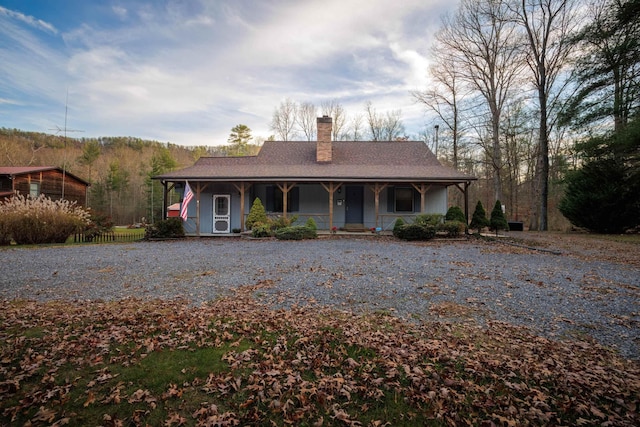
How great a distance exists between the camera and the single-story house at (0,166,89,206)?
76.6ft

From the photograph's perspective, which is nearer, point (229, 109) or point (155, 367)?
point (155, 367)

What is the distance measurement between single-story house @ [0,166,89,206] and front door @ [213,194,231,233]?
15069 mm

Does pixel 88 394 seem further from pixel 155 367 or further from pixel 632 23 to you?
pixel 632 23

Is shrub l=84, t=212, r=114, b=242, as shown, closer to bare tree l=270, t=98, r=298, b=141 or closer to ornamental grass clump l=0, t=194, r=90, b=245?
ornamental grass clump l=0, t=194, r=90, b=245

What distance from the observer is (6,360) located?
2.96m

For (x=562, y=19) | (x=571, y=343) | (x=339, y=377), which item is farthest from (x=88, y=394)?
(x=562, y=19)

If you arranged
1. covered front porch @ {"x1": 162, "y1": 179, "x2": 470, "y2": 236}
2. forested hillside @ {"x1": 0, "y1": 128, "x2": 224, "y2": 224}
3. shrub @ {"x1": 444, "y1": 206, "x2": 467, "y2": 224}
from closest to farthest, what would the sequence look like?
shrub @ {"x1": 444, "y1": 206, "x2": 467, "y2": 224}, covered front porch @ {"x1": 162, "y1": 179, "x2": 470, "y2": 236}, forested hillside @ {"x1": 0, "y1": 128, "x2": 224, "y2": 224}

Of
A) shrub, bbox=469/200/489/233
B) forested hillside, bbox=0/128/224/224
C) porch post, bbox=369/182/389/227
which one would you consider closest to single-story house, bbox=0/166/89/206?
forested hillside, bbox=0/128/224/224

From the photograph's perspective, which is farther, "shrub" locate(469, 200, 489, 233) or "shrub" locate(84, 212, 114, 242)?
"shrub" locate(469, 200, 489, 233)

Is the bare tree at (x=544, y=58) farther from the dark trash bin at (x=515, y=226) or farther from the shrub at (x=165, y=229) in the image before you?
the shrub at (x=165, y=229)

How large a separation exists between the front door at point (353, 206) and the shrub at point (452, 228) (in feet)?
14.7

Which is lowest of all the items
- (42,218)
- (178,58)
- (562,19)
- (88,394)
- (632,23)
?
(88,394)

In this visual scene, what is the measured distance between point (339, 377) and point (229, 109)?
27264 millimetres

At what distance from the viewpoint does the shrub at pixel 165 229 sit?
45.9ft
